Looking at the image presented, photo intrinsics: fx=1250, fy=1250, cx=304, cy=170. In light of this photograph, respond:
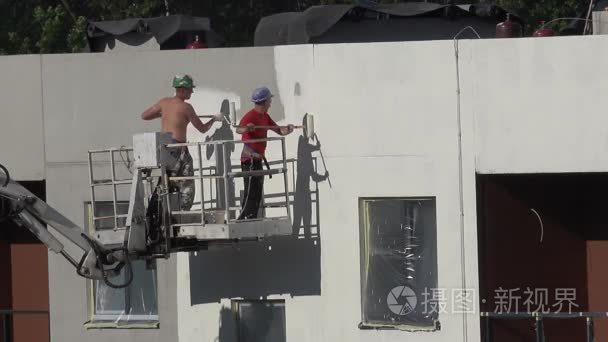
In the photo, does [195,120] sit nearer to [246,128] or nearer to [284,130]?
[246,128]

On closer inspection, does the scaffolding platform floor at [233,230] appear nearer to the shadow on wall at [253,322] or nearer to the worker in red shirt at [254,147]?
the worker in red shirt at [254,147]

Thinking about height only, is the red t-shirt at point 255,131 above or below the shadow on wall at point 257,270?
above

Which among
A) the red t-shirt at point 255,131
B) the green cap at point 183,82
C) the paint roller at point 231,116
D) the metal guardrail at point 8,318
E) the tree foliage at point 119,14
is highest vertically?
the tree foliage at point 119,14

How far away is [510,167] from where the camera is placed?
14172 millimetres

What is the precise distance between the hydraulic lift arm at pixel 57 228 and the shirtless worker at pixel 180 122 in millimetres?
1016

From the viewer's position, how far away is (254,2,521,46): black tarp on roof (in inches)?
704

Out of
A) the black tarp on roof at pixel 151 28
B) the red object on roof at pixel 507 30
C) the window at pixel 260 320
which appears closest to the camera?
the window at pixel 260 320

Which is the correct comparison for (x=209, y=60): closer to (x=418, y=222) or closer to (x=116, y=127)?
(x=116, y=127)

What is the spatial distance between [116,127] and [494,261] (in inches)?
193

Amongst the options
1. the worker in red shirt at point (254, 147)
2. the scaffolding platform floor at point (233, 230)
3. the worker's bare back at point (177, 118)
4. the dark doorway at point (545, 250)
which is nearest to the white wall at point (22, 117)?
the worker's bare back at point (177, 118)

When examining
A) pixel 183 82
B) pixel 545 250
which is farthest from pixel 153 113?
pixel 545 250

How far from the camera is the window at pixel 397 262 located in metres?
14.7

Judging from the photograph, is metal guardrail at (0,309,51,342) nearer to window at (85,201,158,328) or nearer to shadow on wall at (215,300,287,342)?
window at (85,201,158,328)

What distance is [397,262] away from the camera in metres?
14.8
